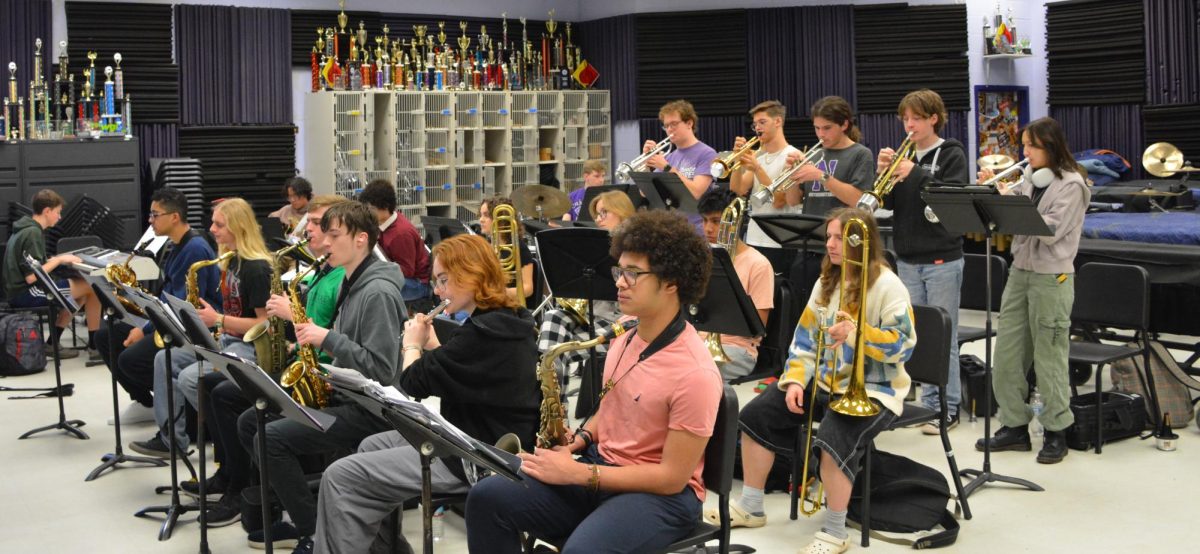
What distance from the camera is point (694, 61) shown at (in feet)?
40.7

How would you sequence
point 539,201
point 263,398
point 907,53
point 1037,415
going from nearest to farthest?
point 263,398, point 1037,415, point 539,201, point 907,53

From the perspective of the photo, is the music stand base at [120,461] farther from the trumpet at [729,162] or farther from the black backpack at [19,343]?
the trumpet at [729,162]

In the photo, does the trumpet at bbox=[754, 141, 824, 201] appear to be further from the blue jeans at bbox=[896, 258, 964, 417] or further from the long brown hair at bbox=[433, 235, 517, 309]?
the long brown hair at bbox=[433, 235, 517, 309]

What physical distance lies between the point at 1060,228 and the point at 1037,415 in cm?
93

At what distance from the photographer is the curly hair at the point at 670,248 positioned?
3270mm

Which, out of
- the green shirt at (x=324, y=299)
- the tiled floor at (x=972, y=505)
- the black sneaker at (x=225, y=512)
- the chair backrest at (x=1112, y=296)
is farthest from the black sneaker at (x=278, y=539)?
the chair backrest at (x=1112, y=296)

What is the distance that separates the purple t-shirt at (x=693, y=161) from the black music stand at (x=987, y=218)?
210 centimetres

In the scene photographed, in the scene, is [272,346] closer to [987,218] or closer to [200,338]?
[200,338]

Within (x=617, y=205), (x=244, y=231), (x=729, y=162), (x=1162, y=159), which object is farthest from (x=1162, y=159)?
(x=244, y=231)

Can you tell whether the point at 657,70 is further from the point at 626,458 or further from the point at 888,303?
the point at 626,458

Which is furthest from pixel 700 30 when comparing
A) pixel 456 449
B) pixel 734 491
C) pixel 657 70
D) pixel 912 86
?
pixel 456 449

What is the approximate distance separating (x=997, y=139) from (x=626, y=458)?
10.2 meters

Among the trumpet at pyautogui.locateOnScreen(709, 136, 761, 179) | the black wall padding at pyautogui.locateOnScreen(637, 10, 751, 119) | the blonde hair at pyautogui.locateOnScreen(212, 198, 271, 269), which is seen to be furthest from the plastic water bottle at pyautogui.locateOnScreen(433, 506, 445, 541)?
the black wall padding at pyautogui.locateOnScreen(637, 10, 751, 119)

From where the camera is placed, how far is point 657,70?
12477mm
